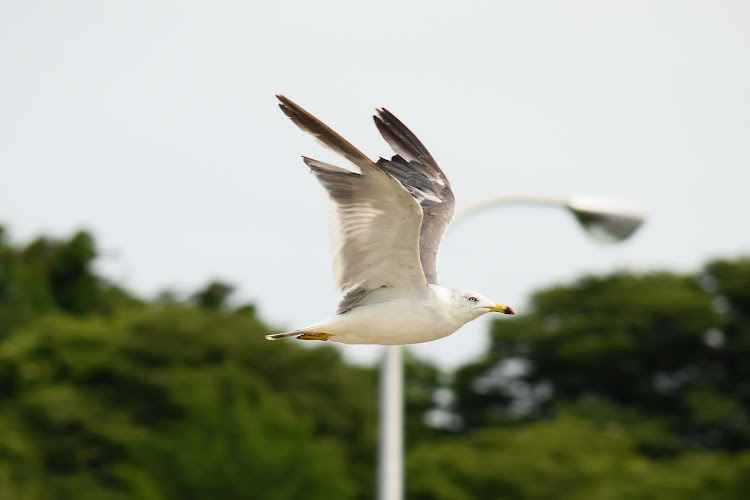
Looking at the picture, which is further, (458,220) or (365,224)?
(458,220)

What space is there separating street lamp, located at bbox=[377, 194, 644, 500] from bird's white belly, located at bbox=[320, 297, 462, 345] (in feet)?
13.5

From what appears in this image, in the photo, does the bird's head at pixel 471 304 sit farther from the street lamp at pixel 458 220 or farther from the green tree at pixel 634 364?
the green tree at pixel 634 364

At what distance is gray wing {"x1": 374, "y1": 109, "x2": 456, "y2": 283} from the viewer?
688 centimetres

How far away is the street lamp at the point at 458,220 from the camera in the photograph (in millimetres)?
9578

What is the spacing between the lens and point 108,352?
26.3 m

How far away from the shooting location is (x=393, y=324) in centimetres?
517

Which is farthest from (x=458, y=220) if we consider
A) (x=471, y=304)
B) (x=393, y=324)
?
(x=393, y=324)

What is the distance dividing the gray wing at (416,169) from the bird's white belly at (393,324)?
1.53m

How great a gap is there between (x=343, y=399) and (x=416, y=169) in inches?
746

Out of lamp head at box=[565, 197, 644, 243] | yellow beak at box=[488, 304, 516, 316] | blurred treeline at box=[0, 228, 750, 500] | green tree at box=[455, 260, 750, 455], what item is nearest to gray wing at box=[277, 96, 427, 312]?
yellow beak at box=[488, 304, 516, 316]

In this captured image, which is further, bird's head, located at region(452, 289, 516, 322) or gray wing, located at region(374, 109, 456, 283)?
gray wing, located at region(374, 109, 456, 283)

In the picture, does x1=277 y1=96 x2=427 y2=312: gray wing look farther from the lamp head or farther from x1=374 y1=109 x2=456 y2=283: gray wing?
the lamp head

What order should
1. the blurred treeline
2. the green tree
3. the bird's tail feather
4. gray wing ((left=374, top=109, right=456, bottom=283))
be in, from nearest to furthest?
the bird's tail feather < gray wing ((left=374, top=109, right=456, bottom=283)) < the blurred treeline < the green tree

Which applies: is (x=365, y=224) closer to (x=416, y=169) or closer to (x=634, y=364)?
(x=416, y=169)
